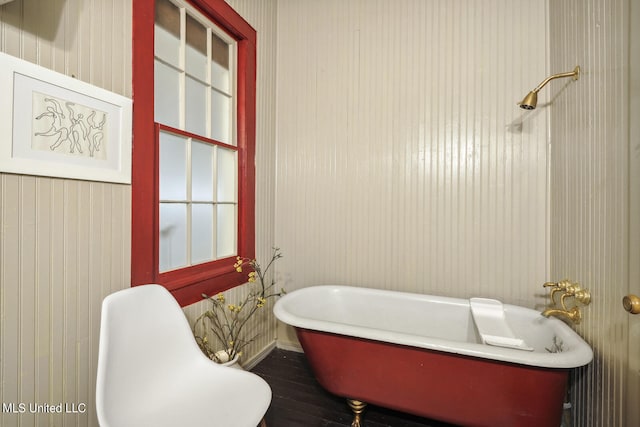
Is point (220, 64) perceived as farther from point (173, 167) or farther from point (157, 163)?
point (157, 163)

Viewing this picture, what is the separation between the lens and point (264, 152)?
2.33 metres

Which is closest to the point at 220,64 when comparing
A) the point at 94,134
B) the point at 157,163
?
the point at 157,163

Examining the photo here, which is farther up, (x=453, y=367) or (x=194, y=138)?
(x=194, y=138)

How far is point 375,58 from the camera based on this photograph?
2184 millimetres

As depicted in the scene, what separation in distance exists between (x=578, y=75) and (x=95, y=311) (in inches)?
97.3

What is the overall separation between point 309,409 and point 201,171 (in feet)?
5.25

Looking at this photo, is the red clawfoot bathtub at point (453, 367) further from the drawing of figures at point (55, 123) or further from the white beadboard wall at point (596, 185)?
the drawing of figures at point (55, 123)

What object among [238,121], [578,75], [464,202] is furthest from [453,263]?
[238,121]

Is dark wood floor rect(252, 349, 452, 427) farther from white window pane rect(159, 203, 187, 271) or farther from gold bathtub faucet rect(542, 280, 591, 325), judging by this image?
white window pane rect(159, 203, 187, 271)

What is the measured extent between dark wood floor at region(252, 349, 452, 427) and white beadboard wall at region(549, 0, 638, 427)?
33.1 inches

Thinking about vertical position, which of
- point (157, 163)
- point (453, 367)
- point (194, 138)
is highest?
point (194, 138)

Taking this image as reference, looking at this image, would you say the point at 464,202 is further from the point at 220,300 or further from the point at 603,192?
the point at 220,300

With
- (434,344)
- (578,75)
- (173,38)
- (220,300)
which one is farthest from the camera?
(220,300)

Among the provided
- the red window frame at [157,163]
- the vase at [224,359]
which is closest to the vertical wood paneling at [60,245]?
the red window frame at [157,163]
